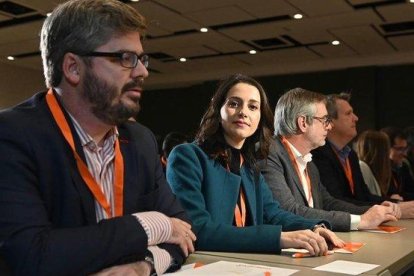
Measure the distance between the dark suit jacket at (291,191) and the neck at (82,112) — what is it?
40.7 inches

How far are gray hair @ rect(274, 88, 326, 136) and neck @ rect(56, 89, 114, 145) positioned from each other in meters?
1.54

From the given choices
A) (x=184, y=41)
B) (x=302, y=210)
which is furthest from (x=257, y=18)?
(x=302, y=210)

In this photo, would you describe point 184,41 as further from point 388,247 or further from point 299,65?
point 388,247

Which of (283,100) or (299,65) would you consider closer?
(283,100)

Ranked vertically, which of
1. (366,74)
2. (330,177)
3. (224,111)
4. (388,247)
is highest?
(366,74)

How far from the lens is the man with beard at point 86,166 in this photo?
45.8 inches

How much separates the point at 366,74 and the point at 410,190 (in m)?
4.58

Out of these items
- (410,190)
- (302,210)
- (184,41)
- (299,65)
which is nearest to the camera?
(302,210)

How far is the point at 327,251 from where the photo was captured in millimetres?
1713

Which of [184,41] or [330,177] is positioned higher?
[184,41]

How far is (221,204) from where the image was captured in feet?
6.64

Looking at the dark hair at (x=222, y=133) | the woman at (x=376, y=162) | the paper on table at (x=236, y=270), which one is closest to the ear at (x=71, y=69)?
the paper on table at (x=236, y=270)

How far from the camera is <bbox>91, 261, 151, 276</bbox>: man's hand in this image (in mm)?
1199

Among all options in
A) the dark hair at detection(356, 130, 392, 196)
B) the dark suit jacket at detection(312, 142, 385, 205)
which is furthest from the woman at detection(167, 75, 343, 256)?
the dark hair at detection(356, 130, 392, 196)
